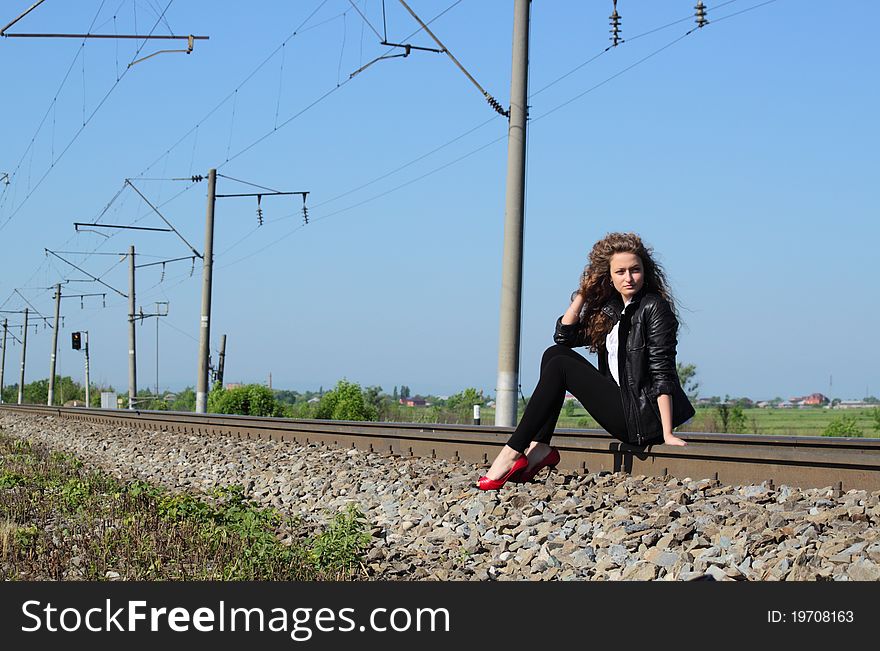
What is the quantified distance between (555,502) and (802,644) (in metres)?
3.02

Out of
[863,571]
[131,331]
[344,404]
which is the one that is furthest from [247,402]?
[863,571]

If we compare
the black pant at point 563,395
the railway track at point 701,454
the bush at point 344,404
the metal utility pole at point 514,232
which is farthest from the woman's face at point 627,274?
the bush at point 344,404

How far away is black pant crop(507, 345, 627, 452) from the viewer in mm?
7133

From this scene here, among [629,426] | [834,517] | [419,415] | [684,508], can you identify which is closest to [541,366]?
[629,426]

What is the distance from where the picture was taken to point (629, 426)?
717 centimetres

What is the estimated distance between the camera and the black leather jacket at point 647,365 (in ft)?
22.4

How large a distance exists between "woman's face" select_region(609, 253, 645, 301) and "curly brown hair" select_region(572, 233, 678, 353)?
57mm

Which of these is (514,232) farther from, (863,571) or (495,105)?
(863,571)

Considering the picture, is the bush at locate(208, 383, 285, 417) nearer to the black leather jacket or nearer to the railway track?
the railway track

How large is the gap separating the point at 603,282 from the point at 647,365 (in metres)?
0.65

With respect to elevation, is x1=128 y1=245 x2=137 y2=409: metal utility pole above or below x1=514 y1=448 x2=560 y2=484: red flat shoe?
above

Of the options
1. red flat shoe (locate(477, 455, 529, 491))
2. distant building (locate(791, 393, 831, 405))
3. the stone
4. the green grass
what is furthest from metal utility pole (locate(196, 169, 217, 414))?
distant building (locate(791, 393, 831, 405))

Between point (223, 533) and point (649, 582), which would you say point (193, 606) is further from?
point (223, 533)

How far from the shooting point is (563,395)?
7309 millimetres
